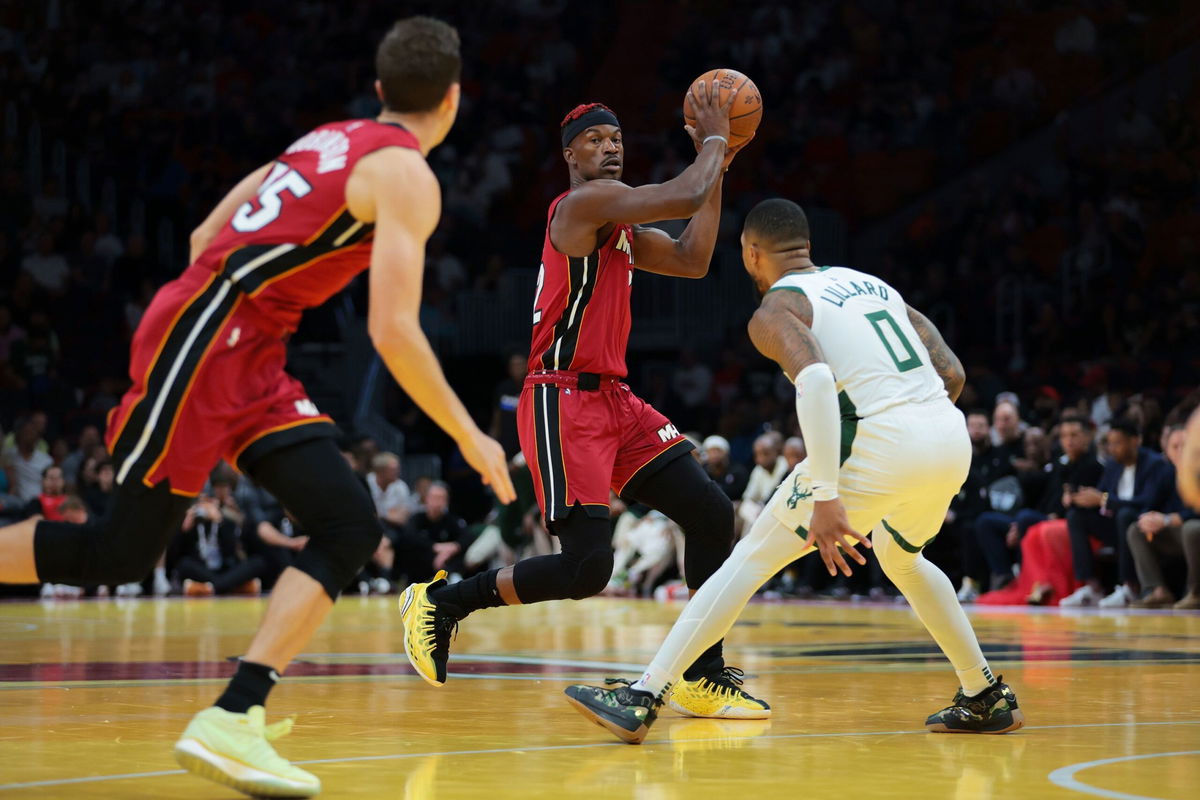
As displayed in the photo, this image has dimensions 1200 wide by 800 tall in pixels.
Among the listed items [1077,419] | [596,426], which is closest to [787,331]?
[596,426]

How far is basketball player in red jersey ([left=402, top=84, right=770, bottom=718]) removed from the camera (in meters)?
5.82

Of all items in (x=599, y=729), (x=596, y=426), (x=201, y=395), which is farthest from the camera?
(x=596, y=426)

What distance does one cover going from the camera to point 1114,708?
235 inches

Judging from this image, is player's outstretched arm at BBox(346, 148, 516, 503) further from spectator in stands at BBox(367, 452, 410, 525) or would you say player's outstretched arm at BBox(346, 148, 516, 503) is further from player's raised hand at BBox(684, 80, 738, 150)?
spectator in stands at BBox(367, 452, 410, 525)

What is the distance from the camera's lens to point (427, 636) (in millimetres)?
6082

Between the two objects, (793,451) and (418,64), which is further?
(793,451)

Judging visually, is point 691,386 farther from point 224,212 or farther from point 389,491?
point 224,212

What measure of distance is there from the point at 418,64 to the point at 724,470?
40.9ft

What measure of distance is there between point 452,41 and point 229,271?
0.84 m

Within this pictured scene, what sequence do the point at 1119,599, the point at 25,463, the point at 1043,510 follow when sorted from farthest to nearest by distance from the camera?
the point at 25,463
the point at 1043,510
the point at 1119,599

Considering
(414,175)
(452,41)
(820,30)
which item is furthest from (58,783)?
(820,30)

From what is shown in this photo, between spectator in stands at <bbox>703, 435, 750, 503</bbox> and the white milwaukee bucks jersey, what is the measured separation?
10697 mm

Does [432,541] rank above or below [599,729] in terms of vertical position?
above

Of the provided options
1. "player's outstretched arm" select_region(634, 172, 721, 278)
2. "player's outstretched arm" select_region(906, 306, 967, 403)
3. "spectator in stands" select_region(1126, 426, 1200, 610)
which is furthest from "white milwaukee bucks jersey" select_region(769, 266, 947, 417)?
"spectator in stands" select_region(1126, 426, 1200, 610)
